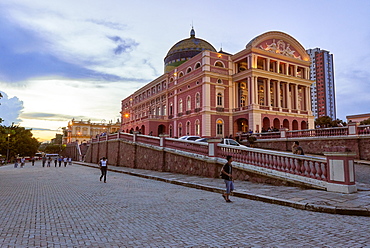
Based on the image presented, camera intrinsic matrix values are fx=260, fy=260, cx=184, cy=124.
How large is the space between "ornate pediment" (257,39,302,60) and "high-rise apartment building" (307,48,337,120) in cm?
8067

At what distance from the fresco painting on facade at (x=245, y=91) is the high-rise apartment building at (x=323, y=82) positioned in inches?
3172

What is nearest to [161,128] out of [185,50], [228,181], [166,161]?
[185,50]

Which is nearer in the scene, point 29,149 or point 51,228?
point 51,228

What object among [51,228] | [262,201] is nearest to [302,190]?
[262,201]

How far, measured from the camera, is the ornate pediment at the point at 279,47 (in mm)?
35250

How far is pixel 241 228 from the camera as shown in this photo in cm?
516

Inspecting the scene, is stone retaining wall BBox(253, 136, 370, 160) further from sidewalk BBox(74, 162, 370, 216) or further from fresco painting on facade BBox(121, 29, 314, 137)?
fresco painting on facade BBox(121, 29, 314, 137)

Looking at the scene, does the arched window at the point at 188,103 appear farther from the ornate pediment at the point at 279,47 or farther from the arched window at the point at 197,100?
the ornate pediment at the point at 279,47

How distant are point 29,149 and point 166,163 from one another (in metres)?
59.5

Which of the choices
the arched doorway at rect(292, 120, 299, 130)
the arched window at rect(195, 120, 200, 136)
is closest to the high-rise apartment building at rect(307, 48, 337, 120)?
the arched doorway at rect(292, 120, 299, 130)

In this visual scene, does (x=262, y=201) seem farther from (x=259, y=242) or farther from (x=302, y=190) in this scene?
(x=259, y=242)

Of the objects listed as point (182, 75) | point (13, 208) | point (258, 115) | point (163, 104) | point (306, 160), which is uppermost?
point (182, 75)

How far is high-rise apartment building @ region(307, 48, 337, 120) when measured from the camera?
109m

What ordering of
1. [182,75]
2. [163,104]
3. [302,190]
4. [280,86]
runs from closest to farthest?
[302,190] < [280,86] < [182,75] < [163,104]
